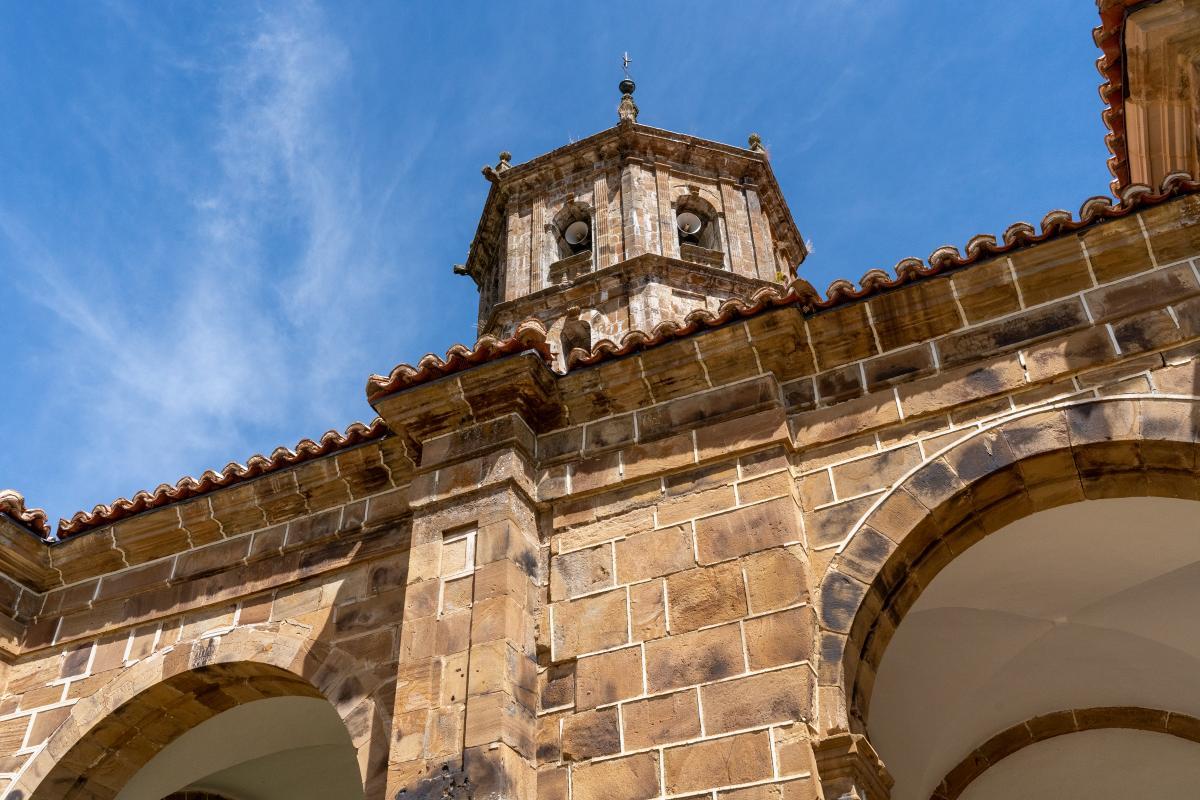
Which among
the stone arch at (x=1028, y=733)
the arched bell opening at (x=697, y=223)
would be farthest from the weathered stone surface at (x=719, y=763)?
the arched bell opening at (x=697, y=223)

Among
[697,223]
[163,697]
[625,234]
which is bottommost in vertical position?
[163,697]

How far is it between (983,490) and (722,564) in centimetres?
126

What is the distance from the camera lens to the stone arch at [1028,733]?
7223mm

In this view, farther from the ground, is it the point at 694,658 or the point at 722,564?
the point at 722,564

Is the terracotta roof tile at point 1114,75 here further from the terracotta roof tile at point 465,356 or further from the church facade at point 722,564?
the terracotta roof tile at point 465,356

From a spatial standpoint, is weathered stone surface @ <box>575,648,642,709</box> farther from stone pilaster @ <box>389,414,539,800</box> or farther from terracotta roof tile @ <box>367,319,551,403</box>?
terracotta roof tile @ <box>367,319,551,403</box>

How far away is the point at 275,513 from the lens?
23.0 feet

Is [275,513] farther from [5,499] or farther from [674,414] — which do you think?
[674,414]

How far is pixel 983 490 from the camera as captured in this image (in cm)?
541

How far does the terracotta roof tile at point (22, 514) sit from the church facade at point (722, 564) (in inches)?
0.7

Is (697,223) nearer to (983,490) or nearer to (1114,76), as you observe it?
(1114,76)

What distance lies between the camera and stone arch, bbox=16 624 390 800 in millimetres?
6305

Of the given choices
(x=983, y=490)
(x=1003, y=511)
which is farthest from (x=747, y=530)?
(x=1003, y=511)

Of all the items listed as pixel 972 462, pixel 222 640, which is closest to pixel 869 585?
pixel 972 462
